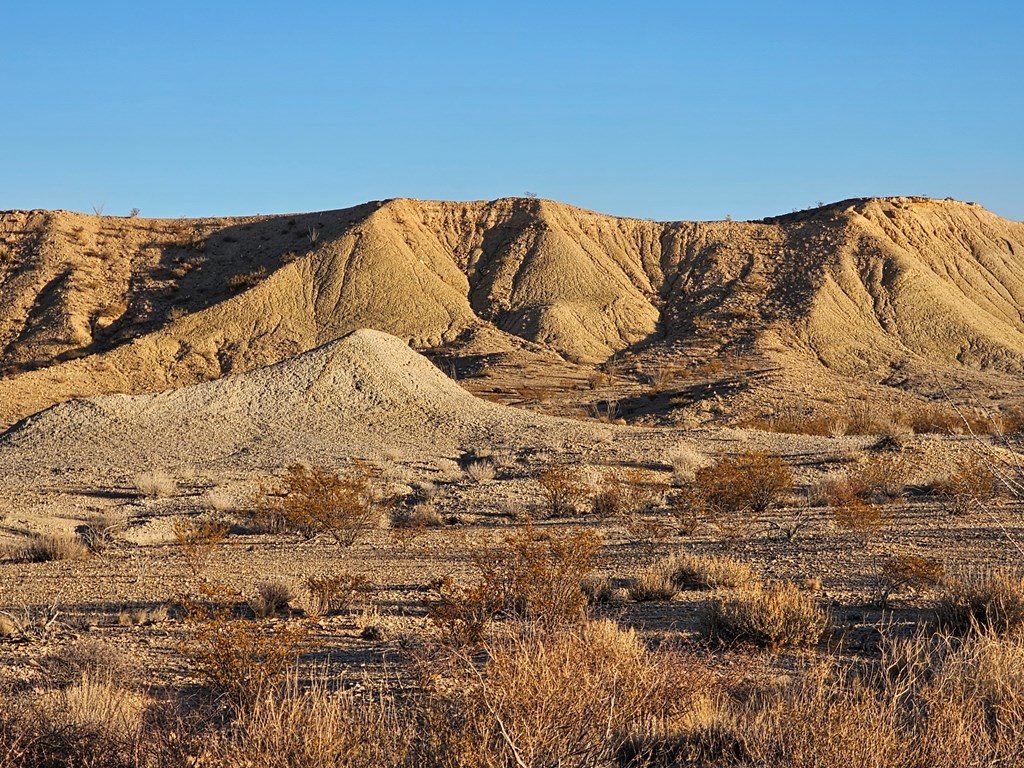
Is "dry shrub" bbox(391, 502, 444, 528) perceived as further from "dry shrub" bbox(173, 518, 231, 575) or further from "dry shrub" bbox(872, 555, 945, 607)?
"dry shrub" bbox(872, 555, 945, 607)

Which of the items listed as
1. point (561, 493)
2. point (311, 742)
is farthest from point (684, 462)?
point (311, 742)

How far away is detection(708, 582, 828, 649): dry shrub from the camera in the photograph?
26.1 feet

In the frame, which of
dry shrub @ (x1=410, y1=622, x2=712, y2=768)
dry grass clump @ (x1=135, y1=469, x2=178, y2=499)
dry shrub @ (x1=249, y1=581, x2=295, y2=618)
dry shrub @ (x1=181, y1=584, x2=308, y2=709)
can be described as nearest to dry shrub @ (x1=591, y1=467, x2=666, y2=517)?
dry grass clump @ (x1=135, y1=469, x2=178, y2=499)

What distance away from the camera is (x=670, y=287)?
5781cm

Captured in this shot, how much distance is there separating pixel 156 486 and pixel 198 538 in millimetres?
4588

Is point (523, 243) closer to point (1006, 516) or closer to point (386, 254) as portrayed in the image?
point (386, 254)

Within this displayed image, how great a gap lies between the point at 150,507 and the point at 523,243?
42.2 meters

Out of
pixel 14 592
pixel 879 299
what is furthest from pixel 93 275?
pixel 14 592

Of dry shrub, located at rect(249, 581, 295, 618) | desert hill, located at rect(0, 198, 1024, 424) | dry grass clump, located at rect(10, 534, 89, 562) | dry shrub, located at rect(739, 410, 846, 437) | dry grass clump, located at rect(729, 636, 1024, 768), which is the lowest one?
dry grass clump, located at rect(10, 534, 89, 562)

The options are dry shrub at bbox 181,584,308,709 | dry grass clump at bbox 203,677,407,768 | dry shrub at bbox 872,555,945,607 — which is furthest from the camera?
dry shrub at bbox 872,555,945,607

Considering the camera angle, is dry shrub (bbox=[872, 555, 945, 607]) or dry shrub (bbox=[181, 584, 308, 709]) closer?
dry shrub (bbox=[181, 584, 308, 709])

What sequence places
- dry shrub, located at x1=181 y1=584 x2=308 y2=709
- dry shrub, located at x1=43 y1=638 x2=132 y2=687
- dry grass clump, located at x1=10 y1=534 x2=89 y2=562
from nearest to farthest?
dry shrub, located at x1=181 y1=584 x2=308 y2=709 → dry shrub, located at x1=43 y1=638 x2=132 y2=687 → dry grass clump, located at x1=10 y1=534 x2=89 y2=562

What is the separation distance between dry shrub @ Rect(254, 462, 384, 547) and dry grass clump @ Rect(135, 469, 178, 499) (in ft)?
9.92

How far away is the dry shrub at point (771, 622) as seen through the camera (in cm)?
796
